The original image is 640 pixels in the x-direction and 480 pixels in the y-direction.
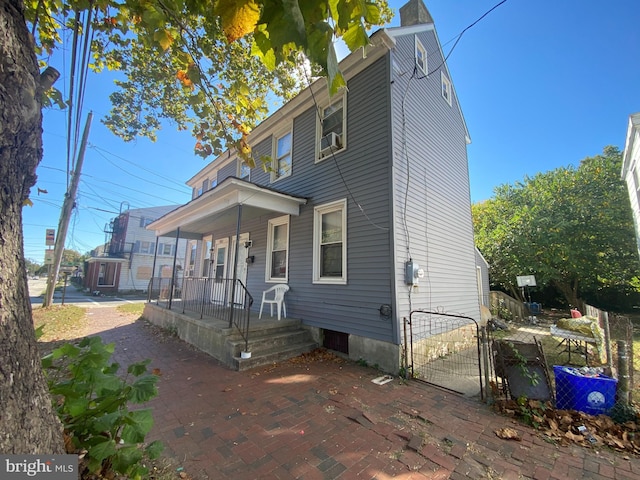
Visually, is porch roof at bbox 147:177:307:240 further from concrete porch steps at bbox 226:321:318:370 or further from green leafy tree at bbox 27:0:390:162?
concrete porch steps at bbox 226:321:318:370

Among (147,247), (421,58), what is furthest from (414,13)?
(147,247)

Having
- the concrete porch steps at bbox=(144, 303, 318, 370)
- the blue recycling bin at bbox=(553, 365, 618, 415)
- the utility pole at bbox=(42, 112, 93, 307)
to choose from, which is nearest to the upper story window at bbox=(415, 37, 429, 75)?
the blue recycling bin at bbox=(553, 365, 618, 415)

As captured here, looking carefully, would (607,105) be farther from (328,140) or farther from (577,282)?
(328,140)

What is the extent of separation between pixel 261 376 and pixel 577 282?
1839 centimetres

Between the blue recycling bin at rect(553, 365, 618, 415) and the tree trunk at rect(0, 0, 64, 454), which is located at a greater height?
the tree trunk at rect(0, 0, 64, 454)

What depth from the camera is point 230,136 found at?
3.58 m

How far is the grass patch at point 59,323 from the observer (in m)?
7.48

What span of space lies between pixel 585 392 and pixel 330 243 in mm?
4715

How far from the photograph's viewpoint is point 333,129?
6.95 metres

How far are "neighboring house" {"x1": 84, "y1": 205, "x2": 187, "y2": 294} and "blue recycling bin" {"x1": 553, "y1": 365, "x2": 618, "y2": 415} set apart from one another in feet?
84.7

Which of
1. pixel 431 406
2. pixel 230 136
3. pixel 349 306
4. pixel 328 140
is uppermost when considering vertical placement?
pixel 328 140

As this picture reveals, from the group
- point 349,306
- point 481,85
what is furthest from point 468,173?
point 349,306

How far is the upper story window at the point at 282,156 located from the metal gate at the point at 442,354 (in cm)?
544

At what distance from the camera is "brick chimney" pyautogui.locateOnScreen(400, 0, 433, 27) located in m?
7.73
